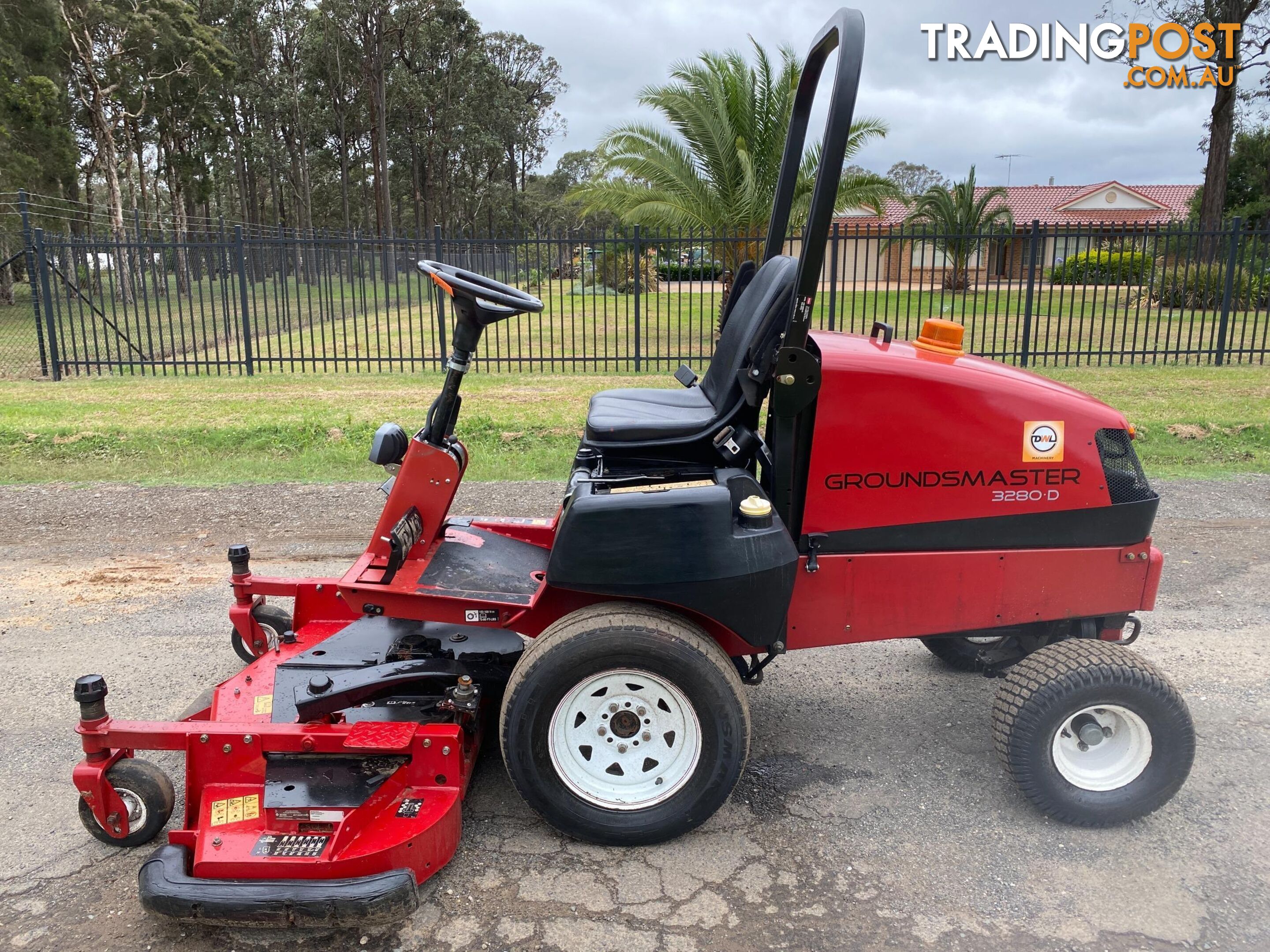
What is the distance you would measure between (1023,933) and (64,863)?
9.38 ft

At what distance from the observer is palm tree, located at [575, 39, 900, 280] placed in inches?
606

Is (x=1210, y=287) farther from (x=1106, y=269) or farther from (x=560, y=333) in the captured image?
(x=560, y=333)

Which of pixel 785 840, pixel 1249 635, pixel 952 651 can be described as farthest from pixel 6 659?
pixel 1249 635

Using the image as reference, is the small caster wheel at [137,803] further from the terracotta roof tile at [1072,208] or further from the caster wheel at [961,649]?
the terracotta roof tile at [1072,208]

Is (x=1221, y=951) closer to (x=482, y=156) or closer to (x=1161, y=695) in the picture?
(x=1161, y=695)

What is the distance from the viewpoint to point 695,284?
1667 inches

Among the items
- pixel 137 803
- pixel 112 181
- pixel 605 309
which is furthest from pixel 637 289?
pixel 112 181

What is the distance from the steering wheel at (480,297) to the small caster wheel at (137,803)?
6.00 feet

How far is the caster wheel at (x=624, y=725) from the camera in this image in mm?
2865

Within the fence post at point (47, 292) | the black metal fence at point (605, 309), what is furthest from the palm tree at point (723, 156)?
the fence post at point (47, 292)

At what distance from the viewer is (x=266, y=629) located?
13.4ft

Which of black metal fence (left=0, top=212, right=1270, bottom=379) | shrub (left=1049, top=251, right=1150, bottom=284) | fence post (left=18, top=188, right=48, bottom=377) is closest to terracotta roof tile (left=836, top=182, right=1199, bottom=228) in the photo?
shrub (left=1049, top=251, right=1150, bottom=284)

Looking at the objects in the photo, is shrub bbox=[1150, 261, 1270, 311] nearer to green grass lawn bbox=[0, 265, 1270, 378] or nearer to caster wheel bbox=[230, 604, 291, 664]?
green grass lawn bbox=[0, 265, 1270, 378]

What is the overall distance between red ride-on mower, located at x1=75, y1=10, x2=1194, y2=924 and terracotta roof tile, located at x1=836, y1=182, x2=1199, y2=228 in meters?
43.7
